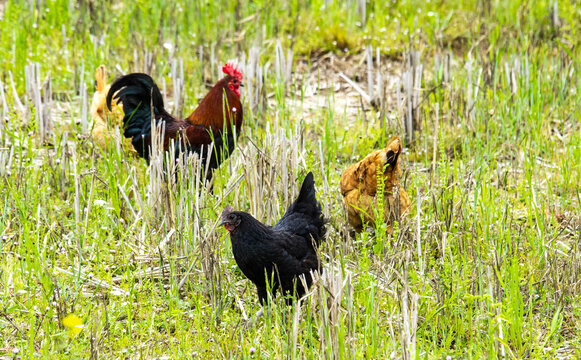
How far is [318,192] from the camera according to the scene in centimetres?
492

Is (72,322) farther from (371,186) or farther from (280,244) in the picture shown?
(371,186)

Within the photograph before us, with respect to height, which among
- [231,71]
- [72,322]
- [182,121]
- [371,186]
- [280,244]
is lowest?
[72,322]

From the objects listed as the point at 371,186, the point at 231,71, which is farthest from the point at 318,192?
the point at 231,71

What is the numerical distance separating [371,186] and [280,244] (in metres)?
1.06

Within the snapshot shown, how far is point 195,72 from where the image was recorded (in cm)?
714

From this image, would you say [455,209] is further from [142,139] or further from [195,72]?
[195,72]

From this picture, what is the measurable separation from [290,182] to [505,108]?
228 cm

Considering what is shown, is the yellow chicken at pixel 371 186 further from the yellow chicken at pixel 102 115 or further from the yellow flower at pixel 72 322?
the yellow chicken at pixel 102 115

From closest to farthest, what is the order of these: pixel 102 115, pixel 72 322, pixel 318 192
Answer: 1. pixel 72 322
2. pixel 318 192
3. pixel 102 115

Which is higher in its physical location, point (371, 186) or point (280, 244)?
point (371, 186)

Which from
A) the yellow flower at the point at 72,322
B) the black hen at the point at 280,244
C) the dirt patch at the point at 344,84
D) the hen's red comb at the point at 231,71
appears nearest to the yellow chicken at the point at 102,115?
the hen's red comb at the point at 231,71

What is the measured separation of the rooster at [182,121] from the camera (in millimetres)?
5402

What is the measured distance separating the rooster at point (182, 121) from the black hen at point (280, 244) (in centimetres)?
138

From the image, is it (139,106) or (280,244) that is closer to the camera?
(280,244)
